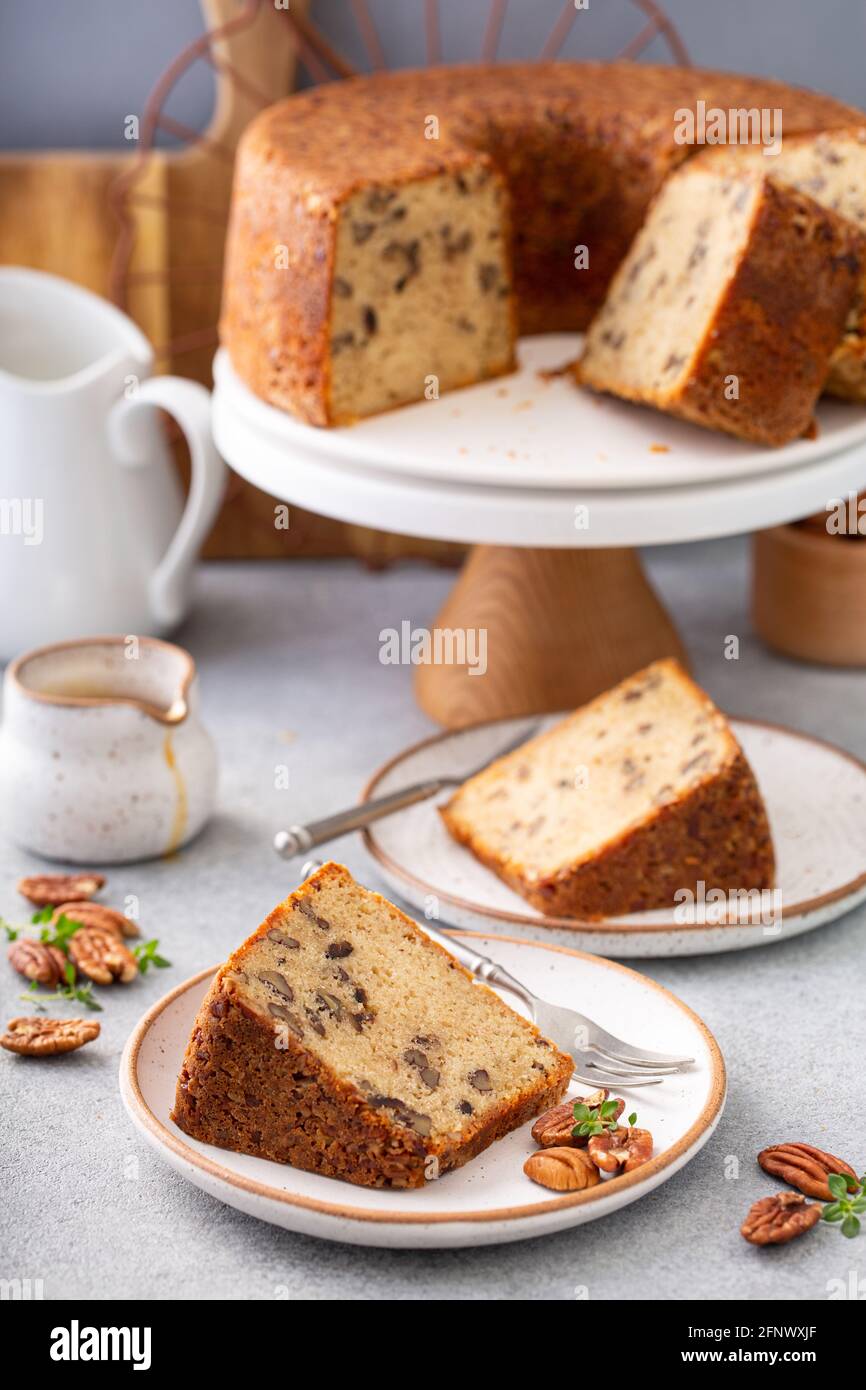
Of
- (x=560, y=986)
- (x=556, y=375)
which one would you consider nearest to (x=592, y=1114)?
(x=560, y=986)

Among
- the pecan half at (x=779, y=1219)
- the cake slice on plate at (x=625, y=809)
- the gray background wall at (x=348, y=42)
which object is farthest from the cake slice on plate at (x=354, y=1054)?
the gray background wall at (x=348, y=42)

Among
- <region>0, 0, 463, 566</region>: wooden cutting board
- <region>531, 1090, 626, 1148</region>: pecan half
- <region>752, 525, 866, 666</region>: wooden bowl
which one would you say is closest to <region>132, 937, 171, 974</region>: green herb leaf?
<region>531, 1090, 626, 1148</region>: pecan half

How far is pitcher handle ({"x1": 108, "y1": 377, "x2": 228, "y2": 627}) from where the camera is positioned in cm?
224

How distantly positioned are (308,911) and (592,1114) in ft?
0.89

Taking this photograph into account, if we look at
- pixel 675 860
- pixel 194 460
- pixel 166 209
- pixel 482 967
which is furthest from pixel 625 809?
pixel 166 209

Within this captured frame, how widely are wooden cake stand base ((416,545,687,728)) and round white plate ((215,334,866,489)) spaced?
0.76 feet

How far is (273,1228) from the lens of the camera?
1.31 metres

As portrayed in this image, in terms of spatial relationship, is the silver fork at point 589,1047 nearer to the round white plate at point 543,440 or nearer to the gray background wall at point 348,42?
the round white plate at point 543,440

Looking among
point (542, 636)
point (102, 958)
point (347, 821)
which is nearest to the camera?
point (102, 958)

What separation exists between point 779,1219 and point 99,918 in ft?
2.43

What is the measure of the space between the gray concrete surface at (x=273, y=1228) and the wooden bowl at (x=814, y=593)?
0.04 metres

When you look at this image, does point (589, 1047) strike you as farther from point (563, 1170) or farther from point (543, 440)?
point (543, 440)

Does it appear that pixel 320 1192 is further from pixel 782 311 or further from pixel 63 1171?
pixel 782 311

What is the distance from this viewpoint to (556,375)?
214 centimetres
